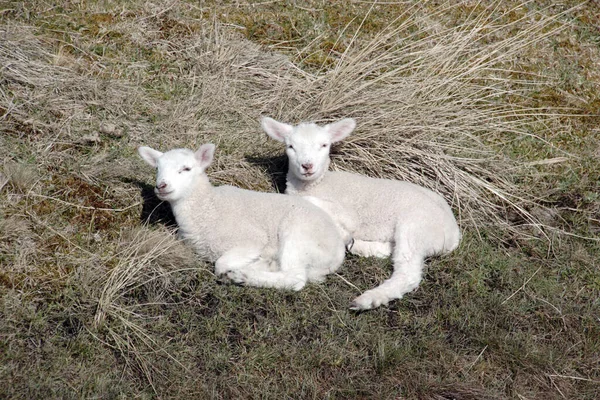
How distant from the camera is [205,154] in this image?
19.4 ft

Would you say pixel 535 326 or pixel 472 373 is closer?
pixel 472 373

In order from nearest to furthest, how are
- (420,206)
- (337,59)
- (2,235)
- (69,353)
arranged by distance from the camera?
(69,353) < (2,235) < (420,206) < (337,59)

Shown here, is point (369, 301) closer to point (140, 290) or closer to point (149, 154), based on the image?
point (140, 290)

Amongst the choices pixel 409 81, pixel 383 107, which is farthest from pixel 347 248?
pixel 409 81

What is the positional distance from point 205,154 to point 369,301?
6.04 feet

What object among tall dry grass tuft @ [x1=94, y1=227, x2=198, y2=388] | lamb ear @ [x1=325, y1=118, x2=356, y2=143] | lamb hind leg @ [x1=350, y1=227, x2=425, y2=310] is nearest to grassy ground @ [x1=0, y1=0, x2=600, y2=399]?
tall dry grass tuft @ [x1=94, y1=227, x2=198, y2=388]

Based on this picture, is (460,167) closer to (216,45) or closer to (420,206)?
(420,206)

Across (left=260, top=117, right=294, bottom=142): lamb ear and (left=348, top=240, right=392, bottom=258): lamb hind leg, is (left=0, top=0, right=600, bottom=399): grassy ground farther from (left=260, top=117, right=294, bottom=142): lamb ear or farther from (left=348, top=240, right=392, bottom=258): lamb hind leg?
(left=260, top=117, right=294, bottom=142): lamb ear

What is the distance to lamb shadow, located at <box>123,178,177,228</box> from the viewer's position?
6.16 m

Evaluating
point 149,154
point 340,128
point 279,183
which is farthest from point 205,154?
point 340,128

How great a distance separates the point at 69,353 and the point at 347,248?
2500 mm

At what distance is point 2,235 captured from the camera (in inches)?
215

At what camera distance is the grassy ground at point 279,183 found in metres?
4.96

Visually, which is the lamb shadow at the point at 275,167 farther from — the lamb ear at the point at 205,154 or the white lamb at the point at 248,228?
the lamb ear at the point at 205,154
